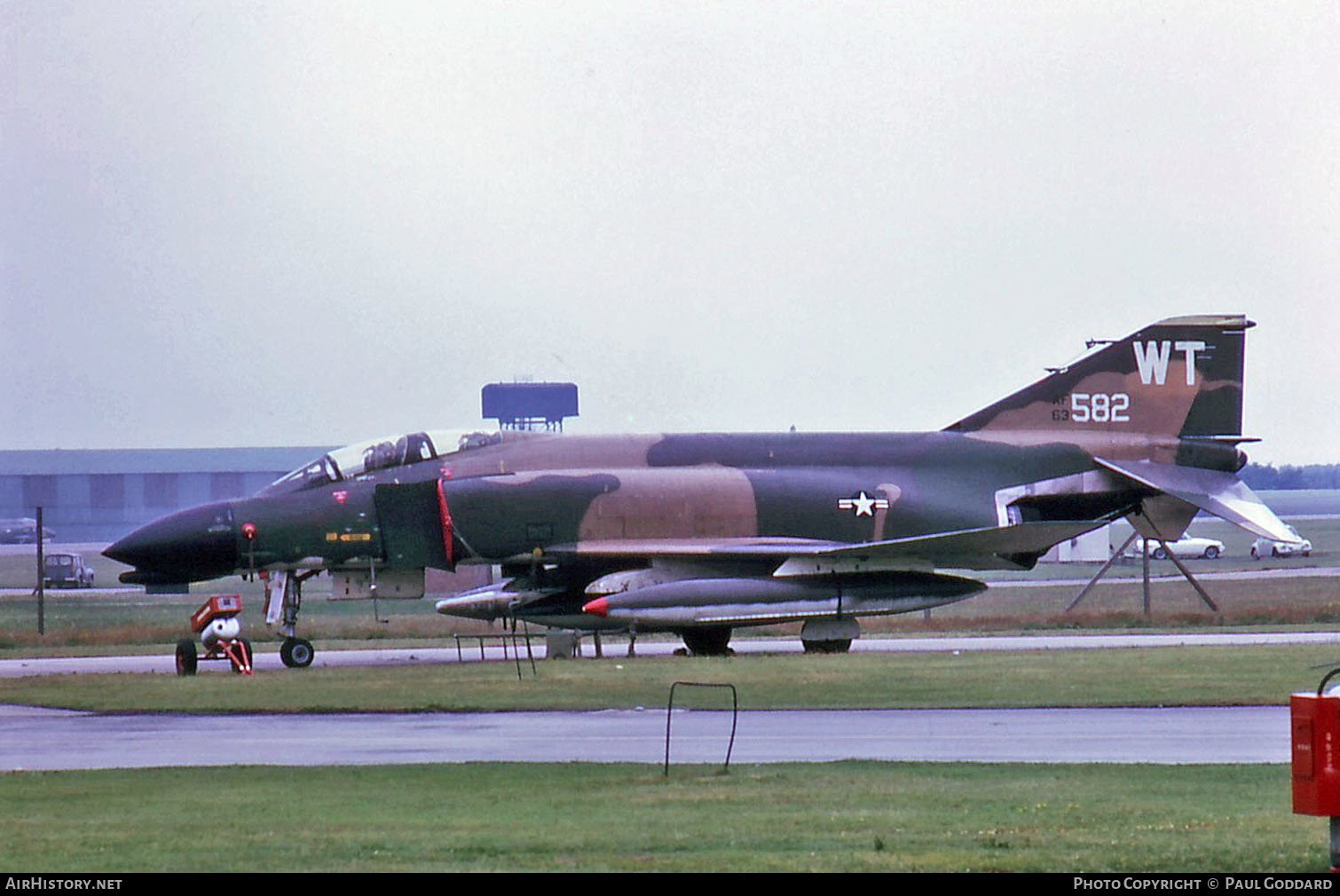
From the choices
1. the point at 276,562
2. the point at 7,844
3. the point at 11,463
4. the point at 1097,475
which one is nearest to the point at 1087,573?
the point at 1097,475

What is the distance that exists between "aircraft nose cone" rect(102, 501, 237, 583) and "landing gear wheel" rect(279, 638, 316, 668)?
5.32 feet

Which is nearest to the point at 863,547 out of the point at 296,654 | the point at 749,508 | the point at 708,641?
the point at 749,508

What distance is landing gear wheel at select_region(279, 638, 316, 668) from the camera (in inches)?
1041

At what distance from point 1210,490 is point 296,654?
14882mm

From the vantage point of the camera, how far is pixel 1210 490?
29375 millimetres

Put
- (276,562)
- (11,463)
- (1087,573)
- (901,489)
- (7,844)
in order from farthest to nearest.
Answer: (11,463)
(1087,573)
(901,489)
(276,562)
(7,844)

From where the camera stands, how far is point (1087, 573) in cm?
6406

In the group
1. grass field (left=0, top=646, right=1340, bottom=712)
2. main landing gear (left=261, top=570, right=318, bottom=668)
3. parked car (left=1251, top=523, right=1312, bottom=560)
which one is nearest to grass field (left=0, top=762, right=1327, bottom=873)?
grass field (left=0, top=646, right=1340, bottom=712)

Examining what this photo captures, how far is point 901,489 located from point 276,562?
10044mm

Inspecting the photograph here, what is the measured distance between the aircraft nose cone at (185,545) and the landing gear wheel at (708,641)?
281 inches

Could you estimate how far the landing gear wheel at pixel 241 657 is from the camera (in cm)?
2611

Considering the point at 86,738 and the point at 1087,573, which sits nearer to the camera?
the point at 86,738

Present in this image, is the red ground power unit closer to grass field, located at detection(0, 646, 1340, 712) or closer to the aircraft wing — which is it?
grass field, located at detection(0, 646, 1340, 712)

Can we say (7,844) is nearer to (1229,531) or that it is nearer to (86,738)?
(86,738)
